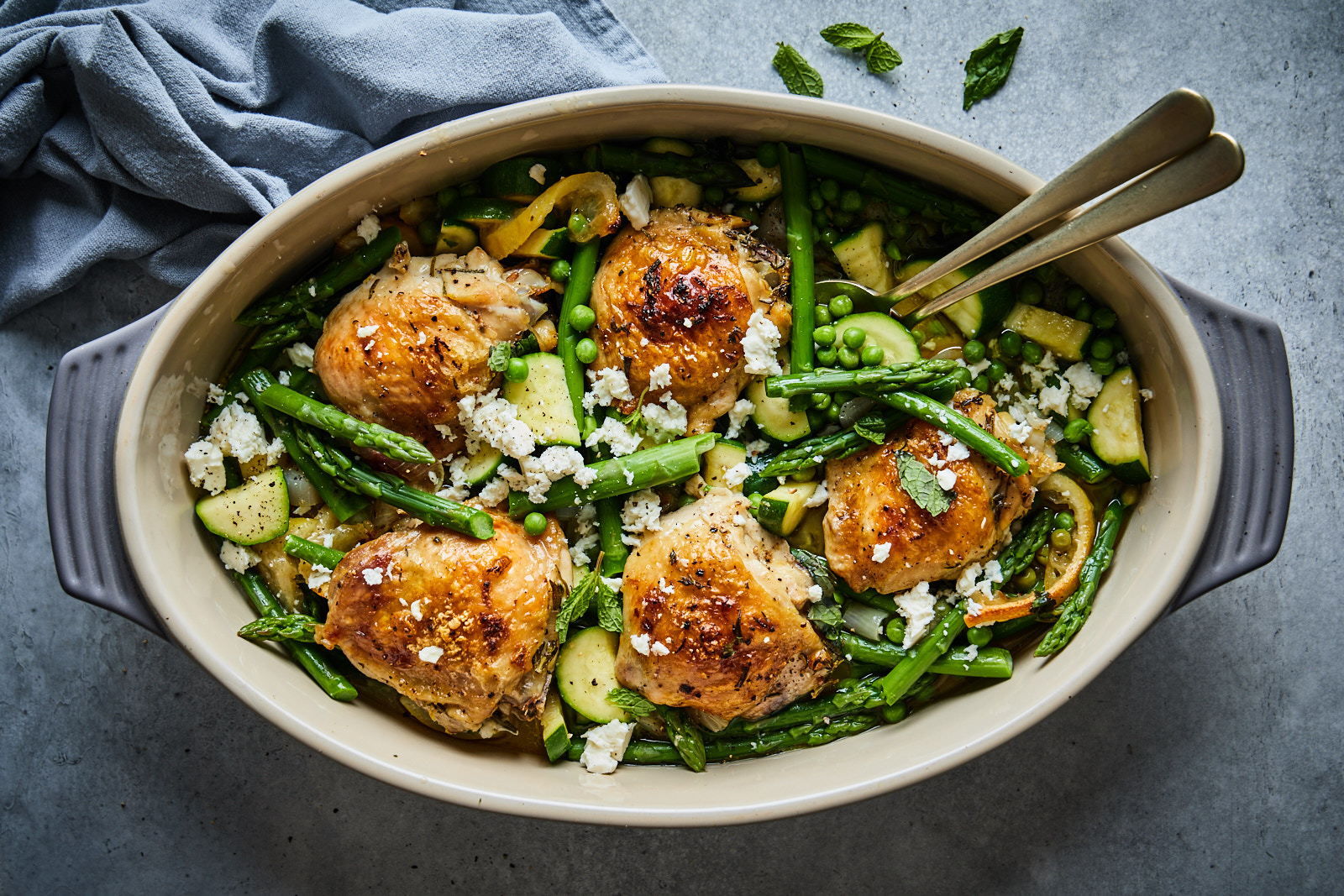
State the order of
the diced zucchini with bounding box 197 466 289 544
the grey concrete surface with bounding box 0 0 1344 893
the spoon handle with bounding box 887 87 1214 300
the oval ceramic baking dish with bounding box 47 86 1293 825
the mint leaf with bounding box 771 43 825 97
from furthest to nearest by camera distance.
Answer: the grey concrete surface with bounding box 0 0 1344 893
the mint leaf with bounding box 771 43 825 97
the diced zucchini with bounding box 197 466 289 544
the oval ceramic baking dish with bounding box 47 86 1293 825
the spoon handle with bounding box 887 87 1214 300

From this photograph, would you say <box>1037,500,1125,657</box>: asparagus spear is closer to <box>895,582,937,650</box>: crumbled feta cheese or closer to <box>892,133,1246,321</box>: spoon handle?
<box>895,582,937,650</box>: crumbled feta cheese

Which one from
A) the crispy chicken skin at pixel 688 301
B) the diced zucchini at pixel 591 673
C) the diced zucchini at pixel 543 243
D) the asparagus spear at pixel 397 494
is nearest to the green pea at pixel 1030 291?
the crispy chicken skin at pixel 688 301

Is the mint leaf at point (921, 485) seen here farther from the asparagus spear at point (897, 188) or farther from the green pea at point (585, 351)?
the green pea at point (585, 351)

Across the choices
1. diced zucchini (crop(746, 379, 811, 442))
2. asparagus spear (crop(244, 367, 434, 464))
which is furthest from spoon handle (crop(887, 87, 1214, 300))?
asparagus spear (crop(244, 367, 434, 464))

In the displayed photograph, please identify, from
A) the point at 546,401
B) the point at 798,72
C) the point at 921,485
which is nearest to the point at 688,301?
the point at 546,401

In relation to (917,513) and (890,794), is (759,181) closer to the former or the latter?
(917,513)
